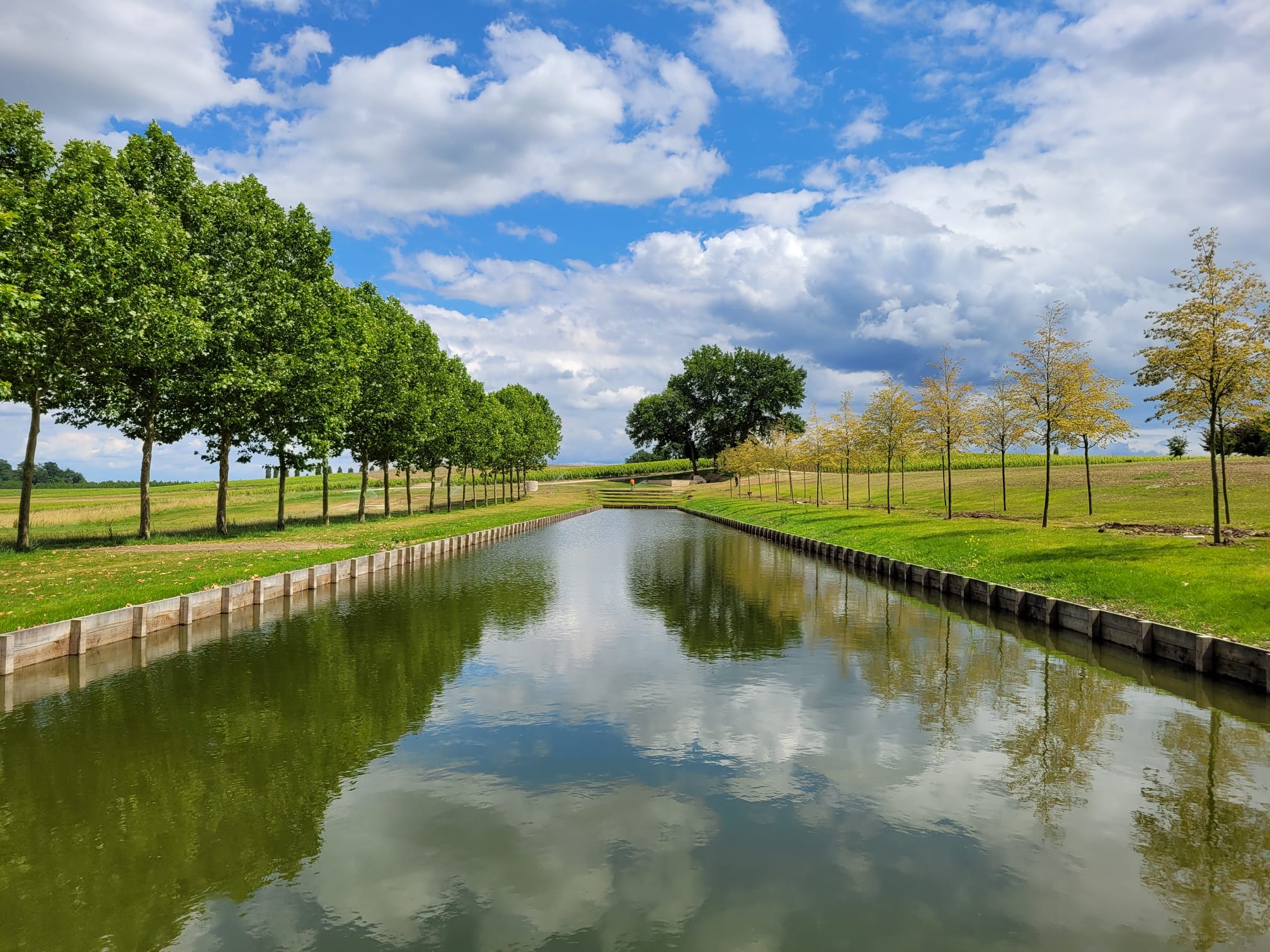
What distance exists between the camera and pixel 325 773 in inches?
430

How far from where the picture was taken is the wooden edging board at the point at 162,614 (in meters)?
15.9

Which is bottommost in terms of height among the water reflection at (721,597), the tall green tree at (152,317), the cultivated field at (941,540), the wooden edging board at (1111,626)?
the water reflection at (721,597)

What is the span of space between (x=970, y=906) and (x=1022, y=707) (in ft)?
25.7

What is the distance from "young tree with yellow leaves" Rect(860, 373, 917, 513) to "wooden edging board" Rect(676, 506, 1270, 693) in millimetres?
23185

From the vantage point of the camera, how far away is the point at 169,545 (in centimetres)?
3444

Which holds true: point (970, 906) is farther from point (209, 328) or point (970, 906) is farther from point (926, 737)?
point (209, 328)

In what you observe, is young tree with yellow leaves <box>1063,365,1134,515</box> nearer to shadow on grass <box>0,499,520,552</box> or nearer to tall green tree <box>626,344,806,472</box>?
shadow on grass <box>0,499,520,552</box>

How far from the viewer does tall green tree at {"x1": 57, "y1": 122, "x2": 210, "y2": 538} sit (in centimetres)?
2917

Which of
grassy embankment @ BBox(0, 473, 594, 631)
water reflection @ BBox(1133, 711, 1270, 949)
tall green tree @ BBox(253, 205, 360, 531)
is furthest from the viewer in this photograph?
tall green tree @ BBox(253, 205, 360, 531)

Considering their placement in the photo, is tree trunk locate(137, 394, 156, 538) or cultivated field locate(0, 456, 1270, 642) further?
tree trunk locate(137, 394, 156, 538)

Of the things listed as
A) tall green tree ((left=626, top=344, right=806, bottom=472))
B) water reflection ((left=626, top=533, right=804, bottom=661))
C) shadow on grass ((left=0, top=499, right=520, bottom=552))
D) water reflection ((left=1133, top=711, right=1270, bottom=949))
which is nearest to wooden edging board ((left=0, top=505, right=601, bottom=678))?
shadow on grass ((left=0, top=499, right=520, bottom=552))

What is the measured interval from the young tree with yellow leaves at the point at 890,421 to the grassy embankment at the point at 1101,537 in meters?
5.23

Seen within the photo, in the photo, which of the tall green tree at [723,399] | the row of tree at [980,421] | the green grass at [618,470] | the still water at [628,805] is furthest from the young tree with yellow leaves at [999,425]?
the green grass at [618,470]

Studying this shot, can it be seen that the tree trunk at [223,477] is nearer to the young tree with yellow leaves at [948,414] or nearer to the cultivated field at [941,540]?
the cultivated field at [941,540]
